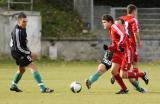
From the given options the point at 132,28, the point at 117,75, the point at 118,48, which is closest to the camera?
the point at 118,48

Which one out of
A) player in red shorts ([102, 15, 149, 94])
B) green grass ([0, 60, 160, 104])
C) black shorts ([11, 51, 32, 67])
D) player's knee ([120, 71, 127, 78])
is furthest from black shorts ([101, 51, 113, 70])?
black shorts ([11, 51, 32, 67])

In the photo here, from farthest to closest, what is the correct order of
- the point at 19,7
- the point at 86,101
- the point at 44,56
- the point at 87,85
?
the point at 19,7 → the point at 44,56 → the point at 87,85 → the point at 86,101

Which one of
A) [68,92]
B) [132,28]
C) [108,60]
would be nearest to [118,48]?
[108,60]

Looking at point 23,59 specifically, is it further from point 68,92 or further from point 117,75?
point 117,75

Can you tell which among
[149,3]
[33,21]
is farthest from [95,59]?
[149,3]

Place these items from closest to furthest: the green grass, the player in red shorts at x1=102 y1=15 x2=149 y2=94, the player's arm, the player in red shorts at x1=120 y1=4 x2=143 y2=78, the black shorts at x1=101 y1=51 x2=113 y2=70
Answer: the green grass
the player in red shorts at x1=102 y1=15 x2=149 y2=94
the black shorts at x1=101 y1=51 x2=113 y2=70
the player's arm
the player in red shorts at x1=120 y1=4 x2=143 y2=78

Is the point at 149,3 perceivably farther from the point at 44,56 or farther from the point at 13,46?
the point at 13,46

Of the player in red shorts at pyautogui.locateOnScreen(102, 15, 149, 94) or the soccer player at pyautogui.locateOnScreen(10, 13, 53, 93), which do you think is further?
the soccer player at pyautogui.locateOnScreen(10, 13, 53, 93)

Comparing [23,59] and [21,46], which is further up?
[21,46]

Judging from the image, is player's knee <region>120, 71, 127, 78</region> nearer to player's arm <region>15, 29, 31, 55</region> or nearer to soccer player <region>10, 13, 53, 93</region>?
soccer player <region>10, 13, 53, 93</region>

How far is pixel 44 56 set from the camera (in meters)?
31.8

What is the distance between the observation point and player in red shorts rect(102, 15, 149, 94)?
54.5ft

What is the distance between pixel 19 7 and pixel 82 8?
10.2ft

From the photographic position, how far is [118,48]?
16609mm
